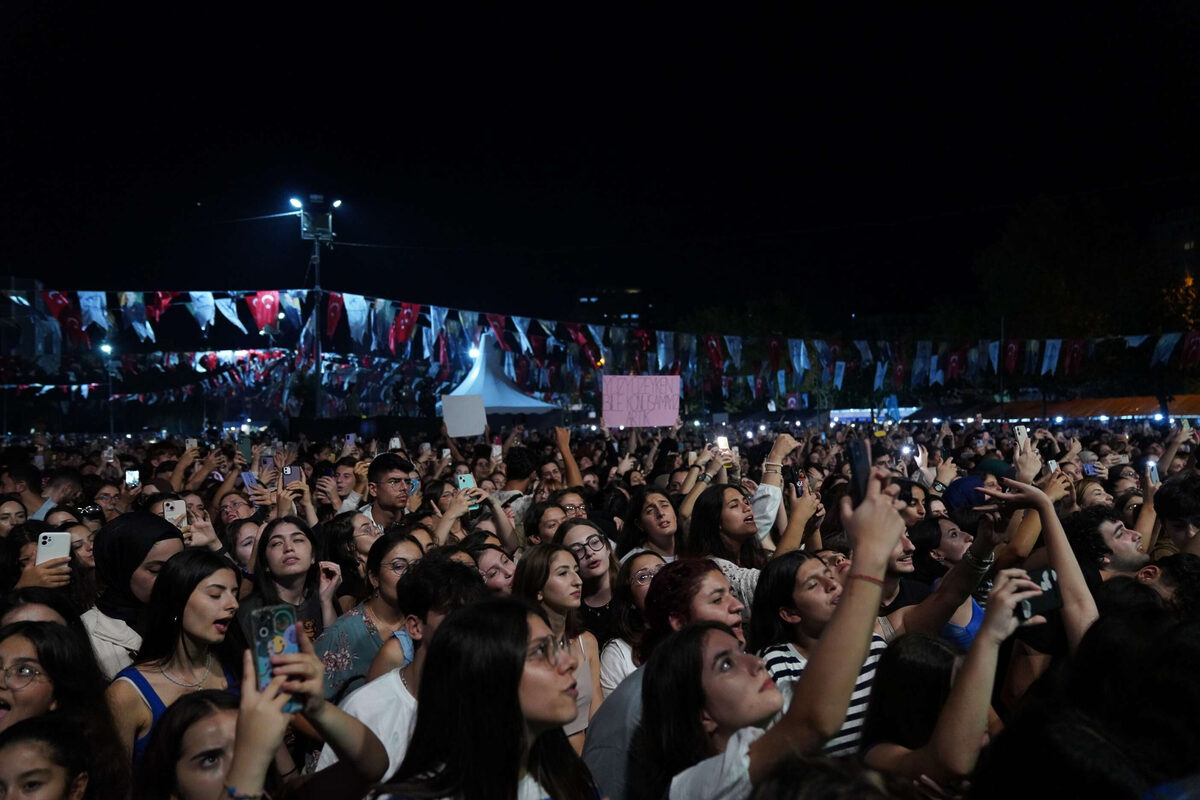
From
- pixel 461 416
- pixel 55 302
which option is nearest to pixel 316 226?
pixel 55 302

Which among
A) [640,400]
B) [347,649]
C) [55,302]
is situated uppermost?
[55,302]

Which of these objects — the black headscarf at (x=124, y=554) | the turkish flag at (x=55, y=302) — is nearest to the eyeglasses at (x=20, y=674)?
the black headscarf at (x=124, y=554)

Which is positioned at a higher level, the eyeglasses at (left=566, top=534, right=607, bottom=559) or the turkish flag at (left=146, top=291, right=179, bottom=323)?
the turkish flag at (left=146, top=291, right=179, bottom=323)

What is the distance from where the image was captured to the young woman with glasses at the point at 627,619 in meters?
4.43

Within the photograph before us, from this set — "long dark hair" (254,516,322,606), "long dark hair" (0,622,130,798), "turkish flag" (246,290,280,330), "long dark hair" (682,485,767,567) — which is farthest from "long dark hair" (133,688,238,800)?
"turkish flag" (246,290,280,330)

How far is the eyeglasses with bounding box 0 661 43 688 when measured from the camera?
3.58 meters

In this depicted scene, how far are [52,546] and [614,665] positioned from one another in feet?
10.0

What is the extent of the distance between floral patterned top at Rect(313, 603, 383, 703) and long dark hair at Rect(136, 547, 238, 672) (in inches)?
31.9

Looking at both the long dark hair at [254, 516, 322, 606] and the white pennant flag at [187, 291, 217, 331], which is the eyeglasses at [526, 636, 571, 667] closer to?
the long dark hair at [254, 516, 322, 606]

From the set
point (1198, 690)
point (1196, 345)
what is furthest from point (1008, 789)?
point (1196, 345)

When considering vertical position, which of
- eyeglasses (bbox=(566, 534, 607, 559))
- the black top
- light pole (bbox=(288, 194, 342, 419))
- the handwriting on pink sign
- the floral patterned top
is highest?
light pole (bbox=(288, 194, 342, 419))

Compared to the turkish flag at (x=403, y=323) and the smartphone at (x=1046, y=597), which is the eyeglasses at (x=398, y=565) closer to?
the smartphone at (x=1046, y=597)

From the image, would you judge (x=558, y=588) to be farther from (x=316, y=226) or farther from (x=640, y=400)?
(x=316, y=226)

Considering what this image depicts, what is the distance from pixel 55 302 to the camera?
19.3m
